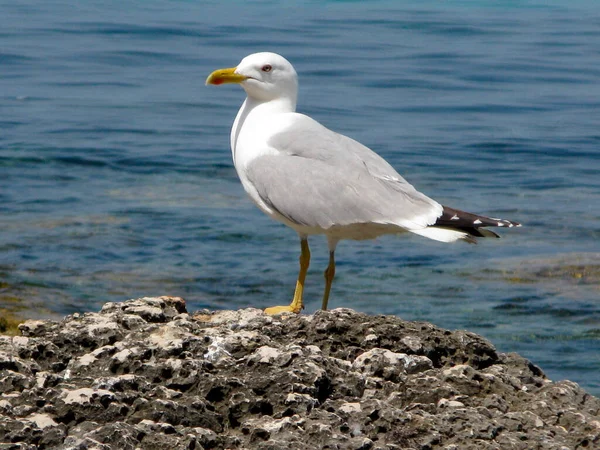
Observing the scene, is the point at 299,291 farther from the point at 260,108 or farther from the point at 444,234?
the point at 260,108

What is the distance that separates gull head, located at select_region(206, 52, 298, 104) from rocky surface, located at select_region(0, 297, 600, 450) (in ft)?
7.82

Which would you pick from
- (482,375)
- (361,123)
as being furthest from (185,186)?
(482,375)

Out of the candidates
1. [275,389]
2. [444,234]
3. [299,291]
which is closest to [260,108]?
[299,291]

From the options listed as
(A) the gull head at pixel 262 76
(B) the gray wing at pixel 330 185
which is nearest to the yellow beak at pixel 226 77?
(A) the gull head at pixel 262 76

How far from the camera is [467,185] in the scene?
12.4 m

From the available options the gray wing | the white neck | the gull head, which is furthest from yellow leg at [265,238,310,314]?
the gull head

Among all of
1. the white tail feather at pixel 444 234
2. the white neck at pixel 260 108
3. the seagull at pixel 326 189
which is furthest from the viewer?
the white neck at pixel 260 108

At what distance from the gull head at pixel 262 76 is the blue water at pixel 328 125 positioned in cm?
261

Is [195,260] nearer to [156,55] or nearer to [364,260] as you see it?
[364,260]

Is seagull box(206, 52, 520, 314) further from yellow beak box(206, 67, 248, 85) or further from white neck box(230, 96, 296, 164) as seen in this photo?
yellow beak box(206, 67, 248, 85)

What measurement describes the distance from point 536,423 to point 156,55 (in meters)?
18.4

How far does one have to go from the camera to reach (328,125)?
1472 centimetres

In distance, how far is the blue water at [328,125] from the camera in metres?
8.77

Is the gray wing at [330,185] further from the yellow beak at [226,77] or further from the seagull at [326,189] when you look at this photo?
the yellow beak at [226,77]
